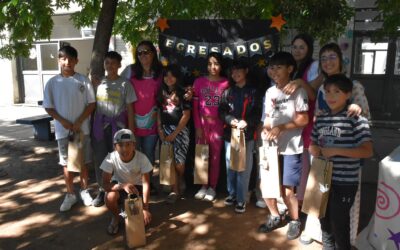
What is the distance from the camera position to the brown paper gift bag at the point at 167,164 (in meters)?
4.10

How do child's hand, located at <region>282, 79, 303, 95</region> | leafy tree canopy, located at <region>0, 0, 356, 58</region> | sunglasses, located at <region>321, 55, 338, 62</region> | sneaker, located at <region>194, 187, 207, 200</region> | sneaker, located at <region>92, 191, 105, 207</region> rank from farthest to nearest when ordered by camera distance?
leafy tree canopy, located at <region>0, 0, 356, 58</region> < sneaker, located at <region>194, 187, 207, 200</region> < sneaker, located at <region>92, 191, 105, 207</region> < child's hand, located at <region>282, 79, 303, 95</region> < sunglasses, located at <region>321, 55, 338, 62</region>

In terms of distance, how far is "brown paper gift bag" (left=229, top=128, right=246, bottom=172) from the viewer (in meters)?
3.74

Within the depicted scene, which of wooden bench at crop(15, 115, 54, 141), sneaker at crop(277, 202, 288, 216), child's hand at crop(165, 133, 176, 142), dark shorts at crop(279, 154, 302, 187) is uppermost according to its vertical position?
child's hand at crop(165, 133, 176, 142)

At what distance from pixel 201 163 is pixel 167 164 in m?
0.38

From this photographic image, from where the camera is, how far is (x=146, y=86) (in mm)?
4105

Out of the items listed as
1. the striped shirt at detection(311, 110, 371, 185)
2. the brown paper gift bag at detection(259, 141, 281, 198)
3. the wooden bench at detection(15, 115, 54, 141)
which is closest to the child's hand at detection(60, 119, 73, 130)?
the brown paper gift bag at detection(259, 141, 281, 198)

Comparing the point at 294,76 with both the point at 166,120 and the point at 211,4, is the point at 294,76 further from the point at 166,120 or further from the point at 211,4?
the point at 211,4

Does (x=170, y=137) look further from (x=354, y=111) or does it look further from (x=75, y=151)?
(x=354, y=111)

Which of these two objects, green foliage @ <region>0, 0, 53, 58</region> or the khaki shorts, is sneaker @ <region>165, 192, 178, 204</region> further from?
green foliage @ <region>0, 0, 53, 58</region>

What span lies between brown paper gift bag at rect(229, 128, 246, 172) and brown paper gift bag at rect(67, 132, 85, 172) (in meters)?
1.67

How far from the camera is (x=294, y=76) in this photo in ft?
11.4

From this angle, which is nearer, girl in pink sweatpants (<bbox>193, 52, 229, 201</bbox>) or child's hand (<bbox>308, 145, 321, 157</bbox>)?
child's hand (<bbox>308, 145, 321, 157</bbox>)

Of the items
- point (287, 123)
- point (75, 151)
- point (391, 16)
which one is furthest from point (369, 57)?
point (75, 151)

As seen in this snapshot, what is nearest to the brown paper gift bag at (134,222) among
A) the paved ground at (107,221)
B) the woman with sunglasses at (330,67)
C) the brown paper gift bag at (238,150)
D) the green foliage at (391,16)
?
the paved ground at (107,221)
